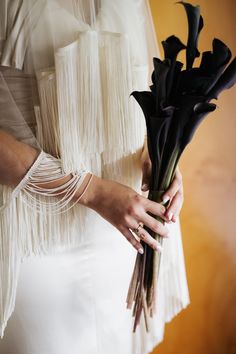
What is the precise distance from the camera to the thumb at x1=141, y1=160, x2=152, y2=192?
66 cm

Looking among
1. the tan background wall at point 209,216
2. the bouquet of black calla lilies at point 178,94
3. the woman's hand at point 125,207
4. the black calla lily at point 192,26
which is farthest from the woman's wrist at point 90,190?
the tan background wall at point 209,216

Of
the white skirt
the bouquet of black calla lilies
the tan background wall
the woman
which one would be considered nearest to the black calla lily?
the bouquet of black calla lilies

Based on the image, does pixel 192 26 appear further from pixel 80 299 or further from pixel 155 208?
pixel 80 299

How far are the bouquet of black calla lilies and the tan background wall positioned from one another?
0.53 m

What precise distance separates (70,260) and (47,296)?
0.08m

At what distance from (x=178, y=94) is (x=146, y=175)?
0.65 ft

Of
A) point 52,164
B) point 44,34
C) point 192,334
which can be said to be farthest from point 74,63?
point 192,334

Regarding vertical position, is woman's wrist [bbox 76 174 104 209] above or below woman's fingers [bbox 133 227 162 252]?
above

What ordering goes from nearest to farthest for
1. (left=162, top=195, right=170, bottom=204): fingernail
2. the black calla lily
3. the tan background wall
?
the black calla lily
(left=162, top=195, right=170, bottom=204): fingernail
the tan background wall

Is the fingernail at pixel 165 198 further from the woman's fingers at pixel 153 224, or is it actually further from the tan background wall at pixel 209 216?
the tan background wall at pixel 209 216

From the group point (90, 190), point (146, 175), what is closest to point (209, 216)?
point (146, 175)

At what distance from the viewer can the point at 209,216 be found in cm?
114

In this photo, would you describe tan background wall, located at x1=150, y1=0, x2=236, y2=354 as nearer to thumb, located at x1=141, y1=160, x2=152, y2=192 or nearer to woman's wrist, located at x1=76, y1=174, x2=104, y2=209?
thumb, located at x1=141, y1=160, x2=152, y2=192

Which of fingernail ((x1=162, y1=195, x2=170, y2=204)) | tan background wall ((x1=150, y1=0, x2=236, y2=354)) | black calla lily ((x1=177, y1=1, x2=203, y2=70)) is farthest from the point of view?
tan background wall ((x1=150, y1=0, x2=236, y2=354))
